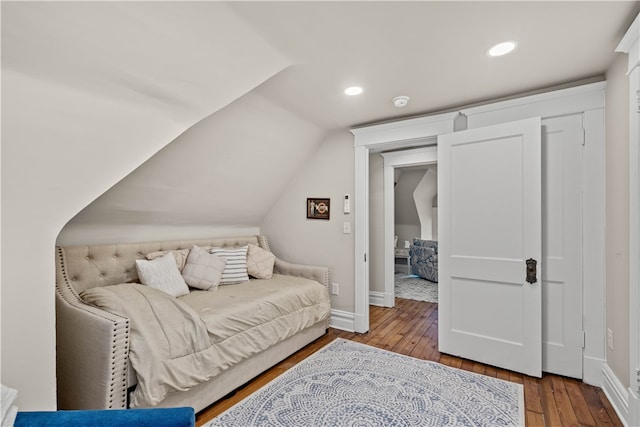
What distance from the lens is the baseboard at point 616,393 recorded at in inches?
72.0

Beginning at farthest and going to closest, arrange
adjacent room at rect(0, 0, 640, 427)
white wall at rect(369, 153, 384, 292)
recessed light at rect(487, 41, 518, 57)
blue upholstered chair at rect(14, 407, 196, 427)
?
white wall at rect(369, 153, 384, 292), recessed light at rect(487, 41, 518, 57), adjacent room at rect(0, 0, 640, 427), blue upholstered chair at rect(14, 407, 196, 427)

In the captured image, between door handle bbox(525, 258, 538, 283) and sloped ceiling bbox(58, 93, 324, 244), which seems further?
sloped ceiling bbox(58, 93, 324, 244)

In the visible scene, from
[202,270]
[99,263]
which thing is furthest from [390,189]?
[99,263]

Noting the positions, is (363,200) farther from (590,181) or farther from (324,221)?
(590,181)

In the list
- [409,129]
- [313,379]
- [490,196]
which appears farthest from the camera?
[409,129]

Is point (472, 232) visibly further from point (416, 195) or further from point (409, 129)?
point (416, 195)

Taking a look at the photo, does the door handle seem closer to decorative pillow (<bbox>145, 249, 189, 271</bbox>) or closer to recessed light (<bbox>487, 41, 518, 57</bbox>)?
recessed light (<bbox>487, 41, 518, 57</bbox>)

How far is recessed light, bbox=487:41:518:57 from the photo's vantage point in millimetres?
1806

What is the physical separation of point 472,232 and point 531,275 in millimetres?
519

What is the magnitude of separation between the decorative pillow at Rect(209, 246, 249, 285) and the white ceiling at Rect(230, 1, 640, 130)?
1526 mm


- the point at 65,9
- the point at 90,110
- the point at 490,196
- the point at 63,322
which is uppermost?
the point at 65,9

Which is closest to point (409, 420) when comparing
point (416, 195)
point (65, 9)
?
point (65, 9)

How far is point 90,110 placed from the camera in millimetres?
1462

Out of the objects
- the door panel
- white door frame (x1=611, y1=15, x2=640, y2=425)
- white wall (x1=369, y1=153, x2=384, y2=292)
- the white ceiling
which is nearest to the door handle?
the door panel
